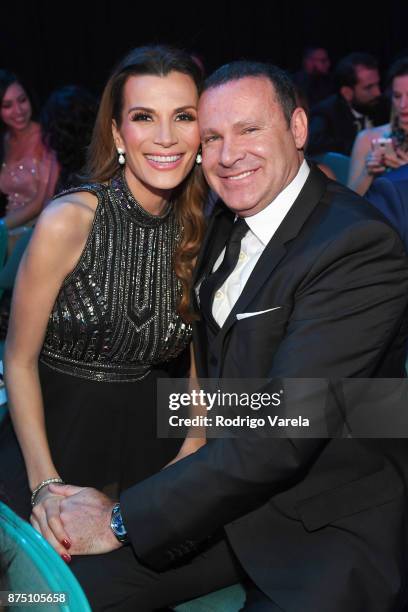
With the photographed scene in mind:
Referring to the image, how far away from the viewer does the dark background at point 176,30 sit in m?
8.82

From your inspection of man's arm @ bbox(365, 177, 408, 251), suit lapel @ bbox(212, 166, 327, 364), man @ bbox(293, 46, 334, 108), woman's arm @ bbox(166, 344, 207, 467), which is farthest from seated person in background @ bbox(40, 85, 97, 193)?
man @ bbox(293, 46, 334, 108)

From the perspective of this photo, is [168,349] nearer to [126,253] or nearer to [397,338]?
[126,253]

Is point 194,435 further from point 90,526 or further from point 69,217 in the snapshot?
point 69,217

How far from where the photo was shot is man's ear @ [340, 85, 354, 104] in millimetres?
6346

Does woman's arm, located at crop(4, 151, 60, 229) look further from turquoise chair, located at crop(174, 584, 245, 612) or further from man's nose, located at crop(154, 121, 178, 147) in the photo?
turquoise chair, located at crop(174, 584, 245, 612)

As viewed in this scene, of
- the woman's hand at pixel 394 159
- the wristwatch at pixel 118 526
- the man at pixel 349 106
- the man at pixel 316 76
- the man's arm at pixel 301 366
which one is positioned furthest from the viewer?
the man at pixel 316 76

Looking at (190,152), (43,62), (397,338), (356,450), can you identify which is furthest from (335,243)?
(43,62)

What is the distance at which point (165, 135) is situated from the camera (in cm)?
209

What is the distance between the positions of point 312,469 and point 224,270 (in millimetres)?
494

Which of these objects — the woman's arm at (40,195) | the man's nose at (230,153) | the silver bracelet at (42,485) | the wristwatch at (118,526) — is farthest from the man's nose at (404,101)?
the wristwatch at (118,526)

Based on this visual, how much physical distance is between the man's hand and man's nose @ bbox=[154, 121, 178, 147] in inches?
34.4

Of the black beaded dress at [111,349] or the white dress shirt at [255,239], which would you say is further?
the black beaded dress at [111,349]

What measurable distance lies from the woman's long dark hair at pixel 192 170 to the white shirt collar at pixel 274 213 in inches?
16.2

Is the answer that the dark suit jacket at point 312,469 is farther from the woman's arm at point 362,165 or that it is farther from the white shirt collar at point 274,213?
the woman's arm at point 362,165
